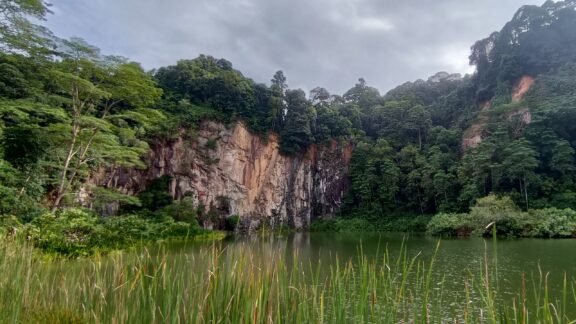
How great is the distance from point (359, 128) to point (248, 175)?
42.4ft

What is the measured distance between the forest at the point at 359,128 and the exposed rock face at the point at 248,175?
3.35ft

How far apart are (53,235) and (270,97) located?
70.8ft

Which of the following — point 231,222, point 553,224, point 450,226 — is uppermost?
point 553,224

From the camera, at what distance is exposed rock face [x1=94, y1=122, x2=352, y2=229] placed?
21.9 metres

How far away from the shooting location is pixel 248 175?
25.0 m

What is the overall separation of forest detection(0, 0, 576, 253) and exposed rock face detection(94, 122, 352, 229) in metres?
1.02

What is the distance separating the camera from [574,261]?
7.94 metres

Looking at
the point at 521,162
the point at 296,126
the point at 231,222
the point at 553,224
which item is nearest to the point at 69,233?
the point at 231,222

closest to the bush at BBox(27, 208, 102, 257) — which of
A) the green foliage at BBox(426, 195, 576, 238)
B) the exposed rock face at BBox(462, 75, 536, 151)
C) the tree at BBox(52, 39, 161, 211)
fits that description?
the tree at BBox(52, 39, 161, 211)

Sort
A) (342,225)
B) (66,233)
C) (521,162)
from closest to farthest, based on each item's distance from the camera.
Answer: (66,233) → (521,162) → (342,225)

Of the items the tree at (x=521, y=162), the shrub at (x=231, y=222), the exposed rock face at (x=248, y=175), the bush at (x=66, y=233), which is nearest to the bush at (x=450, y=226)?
the tree at (x=521, y=162)

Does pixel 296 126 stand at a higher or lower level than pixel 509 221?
higher

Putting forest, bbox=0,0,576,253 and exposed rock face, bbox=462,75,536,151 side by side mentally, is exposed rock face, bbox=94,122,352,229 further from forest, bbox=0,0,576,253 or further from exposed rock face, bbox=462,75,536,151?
exposed rock face, bbox=462,75,536,151

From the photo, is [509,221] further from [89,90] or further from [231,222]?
[89,90]
